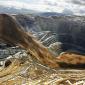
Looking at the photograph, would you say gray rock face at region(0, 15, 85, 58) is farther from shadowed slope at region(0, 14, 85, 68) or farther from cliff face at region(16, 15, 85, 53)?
shadowed slope at region(0, 14, 85, 68)

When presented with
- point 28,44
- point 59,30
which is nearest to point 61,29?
point 59,30

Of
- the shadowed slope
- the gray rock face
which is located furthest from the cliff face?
the shadowed slope

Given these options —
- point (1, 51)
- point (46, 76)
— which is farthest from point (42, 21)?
point (46, 76)

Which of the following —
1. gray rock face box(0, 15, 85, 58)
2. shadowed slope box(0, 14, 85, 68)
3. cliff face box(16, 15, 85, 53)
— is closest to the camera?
shadowed slope box(0, 14, 85, 68)

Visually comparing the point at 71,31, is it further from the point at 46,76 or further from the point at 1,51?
the point at 46,76

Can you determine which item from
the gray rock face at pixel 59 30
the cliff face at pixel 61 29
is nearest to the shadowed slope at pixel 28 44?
the gray rock face at pixel 59 30

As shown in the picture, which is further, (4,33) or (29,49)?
(4,33)

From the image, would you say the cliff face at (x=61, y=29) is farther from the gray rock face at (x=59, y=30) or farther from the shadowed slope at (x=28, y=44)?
the shadowed slope at (x=28, y=44)

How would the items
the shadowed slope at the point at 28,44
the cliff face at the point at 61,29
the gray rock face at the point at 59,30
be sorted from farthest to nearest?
the cliff face at the point at 61,29, the gray rock face at the point at 59,30, the shadowed slope at the point at 28,44
